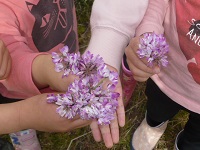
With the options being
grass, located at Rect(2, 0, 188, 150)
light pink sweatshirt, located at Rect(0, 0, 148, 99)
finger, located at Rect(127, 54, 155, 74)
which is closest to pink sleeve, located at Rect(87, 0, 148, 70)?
light pink sweatshirt, located at Rect(0, 0, 148, 99)

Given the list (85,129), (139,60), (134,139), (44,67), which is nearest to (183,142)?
(134,139)

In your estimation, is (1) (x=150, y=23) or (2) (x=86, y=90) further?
(1) (x=150, y=23)

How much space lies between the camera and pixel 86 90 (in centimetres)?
64

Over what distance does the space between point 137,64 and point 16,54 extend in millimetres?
335

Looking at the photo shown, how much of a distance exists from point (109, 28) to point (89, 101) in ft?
1.48

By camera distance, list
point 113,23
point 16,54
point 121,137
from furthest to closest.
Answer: point 121,137 → point 113,23 → point 16,54

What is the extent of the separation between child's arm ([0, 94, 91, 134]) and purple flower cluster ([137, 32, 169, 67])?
0.72 ft

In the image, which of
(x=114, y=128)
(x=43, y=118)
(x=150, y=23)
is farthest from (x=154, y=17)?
(x=43, y=118)

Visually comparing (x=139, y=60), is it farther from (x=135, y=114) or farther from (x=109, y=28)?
(x=135, y=114)

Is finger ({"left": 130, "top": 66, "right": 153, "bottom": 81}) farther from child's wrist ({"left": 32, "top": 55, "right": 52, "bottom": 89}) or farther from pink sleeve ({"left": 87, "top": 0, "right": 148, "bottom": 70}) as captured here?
child's wrist ({"left": 32, "top": 55, "right": 52, "bottom": 89})

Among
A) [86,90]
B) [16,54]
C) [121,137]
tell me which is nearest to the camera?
[86,90]

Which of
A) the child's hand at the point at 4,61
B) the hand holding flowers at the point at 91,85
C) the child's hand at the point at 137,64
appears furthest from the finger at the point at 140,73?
the child's hand at the point at 4,61

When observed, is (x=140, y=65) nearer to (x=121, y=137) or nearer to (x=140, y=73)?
Result: (x=140, y=73)

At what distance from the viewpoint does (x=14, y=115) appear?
860mm
